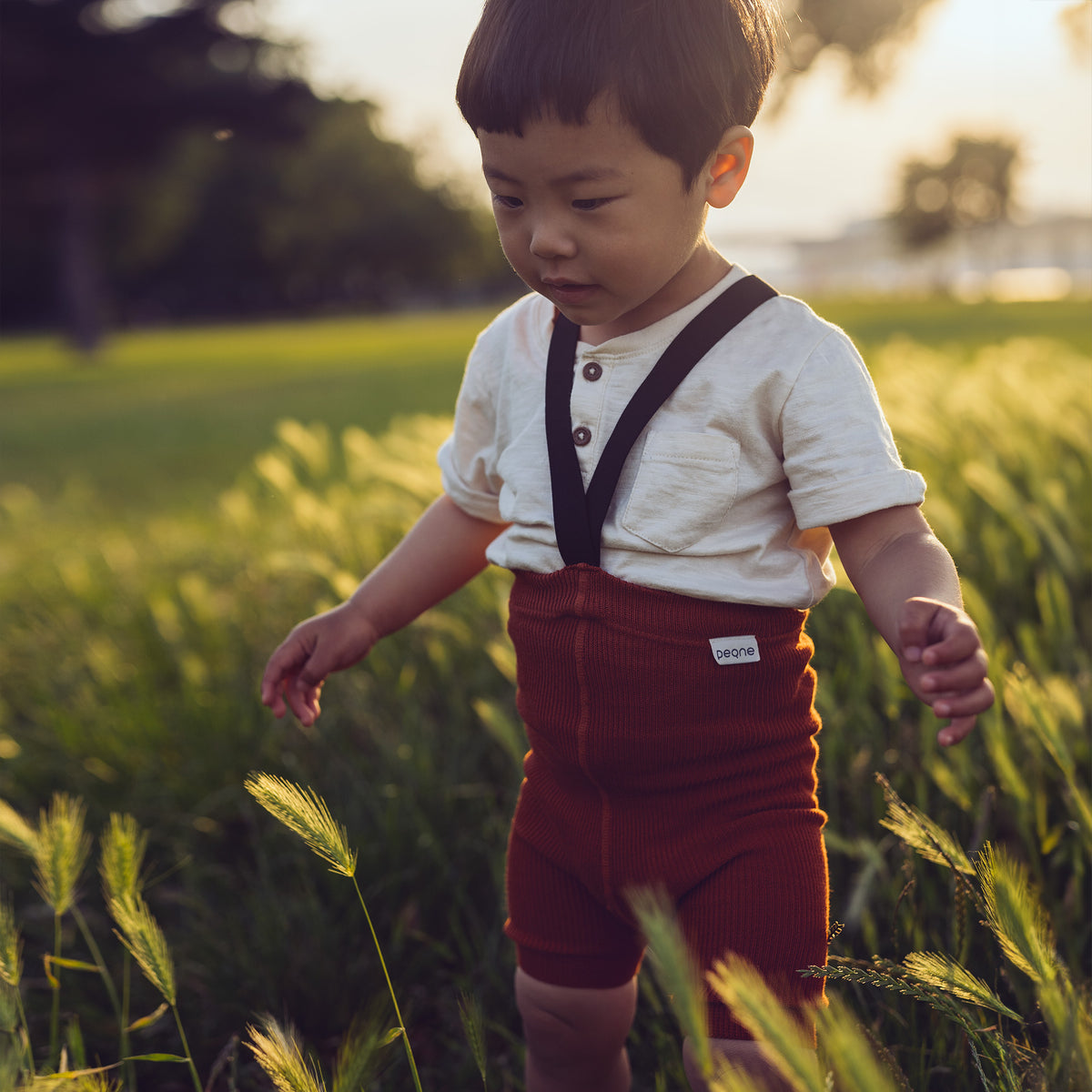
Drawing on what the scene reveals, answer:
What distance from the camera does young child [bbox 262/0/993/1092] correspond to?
120cm

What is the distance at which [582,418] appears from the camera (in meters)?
1.37

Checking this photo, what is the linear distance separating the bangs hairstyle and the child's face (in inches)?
0.7

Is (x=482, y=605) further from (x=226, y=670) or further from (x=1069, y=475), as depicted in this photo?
(x=1069, y=475)

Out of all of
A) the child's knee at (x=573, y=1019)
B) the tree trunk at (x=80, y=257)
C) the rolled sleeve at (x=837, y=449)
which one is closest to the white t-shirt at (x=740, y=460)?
the rolled sleeve at (x=837, y=449)

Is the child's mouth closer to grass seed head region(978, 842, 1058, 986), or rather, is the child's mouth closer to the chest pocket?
the chest pocket

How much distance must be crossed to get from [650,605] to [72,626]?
2.54 metres

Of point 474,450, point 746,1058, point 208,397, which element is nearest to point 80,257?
point 208,397

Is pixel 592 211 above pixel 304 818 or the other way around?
above

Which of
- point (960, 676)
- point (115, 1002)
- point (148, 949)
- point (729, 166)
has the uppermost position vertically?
point (729, 166)

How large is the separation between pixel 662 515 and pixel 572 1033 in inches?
27.6

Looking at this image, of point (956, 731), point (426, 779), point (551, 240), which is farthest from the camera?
point (426, 779)

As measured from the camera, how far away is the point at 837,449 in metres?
1.25

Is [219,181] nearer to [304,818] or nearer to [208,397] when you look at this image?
[208,397]

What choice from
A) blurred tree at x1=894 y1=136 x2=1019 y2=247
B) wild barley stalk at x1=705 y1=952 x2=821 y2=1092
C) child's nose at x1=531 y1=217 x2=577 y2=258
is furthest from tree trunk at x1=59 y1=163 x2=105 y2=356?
blurred tree at x1=894 y1=136 x2=1019 y2=247
